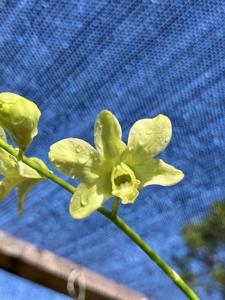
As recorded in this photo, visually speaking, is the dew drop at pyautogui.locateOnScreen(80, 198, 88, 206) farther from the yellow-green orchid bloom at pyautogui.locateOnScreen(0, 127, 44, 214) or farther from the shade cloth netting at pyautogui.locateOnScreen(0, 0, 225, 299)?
the shade cloth netting at pyautogui.locateOnScreen(0, 0, 225, 299)

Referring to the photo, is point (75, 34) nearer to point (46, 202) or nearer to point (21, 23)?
point (21, 23)

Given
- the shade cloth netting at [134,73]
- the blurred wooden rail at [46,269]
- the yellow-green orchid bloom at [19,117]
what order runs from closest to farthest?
the yellow-green orchid bloom at [19,117], the shade cloth netting at [134,73], the blurred wooden rail at [46,269]

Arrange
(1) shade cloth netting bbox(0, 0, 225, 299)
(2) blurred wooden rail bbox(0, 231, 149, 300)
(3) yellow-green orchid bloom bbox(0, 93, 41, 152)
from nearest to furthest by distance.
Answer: (3) yellow-green orchid bloom bbox(0, 93, 41, 152) → (1) shade cloth netting bbox(0, 0, 225, 299) → (2) blurred wooden rail bbox(0, 231, 149, 300)

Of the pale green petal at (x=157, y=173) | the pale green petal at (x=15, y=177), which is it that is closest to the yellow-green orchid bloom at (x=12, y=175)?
the pale green petal at (x=15, y=177)

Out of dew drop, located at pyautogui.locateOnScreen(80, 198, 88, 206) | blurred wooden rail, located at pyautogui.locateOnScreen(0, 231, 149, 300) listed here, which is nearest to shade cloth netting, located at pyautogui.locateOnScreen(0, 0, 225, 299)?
blurred wooden rail, located at pyautogui.locateOnScreen(0, 231, 149, 300)

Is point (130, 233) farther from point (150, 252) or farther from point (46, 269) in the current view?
point (46, 269)

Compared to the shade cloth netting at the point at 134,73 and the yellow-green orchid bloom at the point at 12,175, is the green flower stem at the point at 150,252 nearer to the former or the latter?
the yellow-green orchid bloom at the point at 12,175

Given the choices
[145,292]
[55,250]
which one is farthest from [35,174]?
[145,292]

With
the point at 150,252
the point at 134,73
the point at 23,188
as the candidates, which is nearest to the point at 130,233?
the point at 150,252

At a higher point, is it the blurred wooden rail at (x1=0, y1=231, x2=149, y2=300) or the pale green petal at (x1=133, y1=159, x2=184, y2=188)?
the pale green petal at (x1=133, y1=159, x2=184, y2=188)
